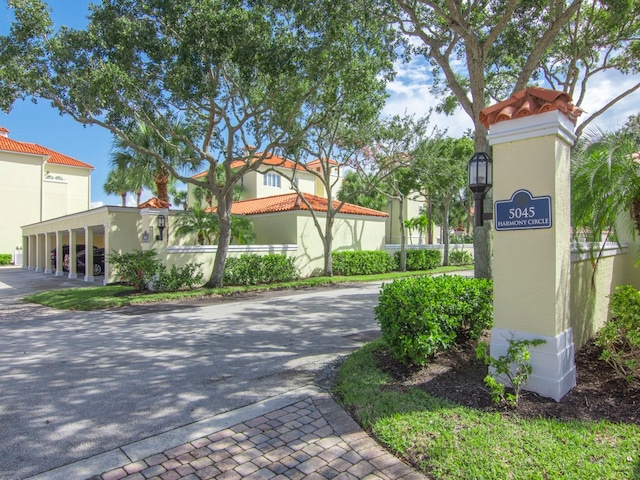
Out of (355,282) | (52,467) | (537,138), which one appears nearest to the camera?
(52,467)

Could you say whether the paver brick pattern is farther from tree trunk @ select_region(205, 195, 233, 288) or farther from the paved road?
tree trunk @ select_region(205, 195, 233, 288)

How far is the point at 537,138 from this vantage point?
4195 mm

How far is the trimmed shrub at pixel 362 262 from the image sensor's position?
2023 centimetres

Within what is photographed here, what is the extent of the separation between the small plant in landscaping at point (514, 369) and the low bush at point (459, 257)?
24.6 m

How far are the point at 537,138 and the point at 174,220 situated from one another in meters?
14.8

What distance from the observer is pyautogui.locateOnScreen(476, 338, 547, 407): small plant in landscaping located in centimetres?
386

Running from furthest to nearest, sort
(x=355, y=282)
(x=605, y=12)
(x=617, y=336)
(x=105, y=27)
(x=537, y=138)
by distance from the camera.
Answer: (x=355, y=282)
(x=105, y=27)
(x=605, y=12)
(x=617, y=336)
(x=537, y=138)

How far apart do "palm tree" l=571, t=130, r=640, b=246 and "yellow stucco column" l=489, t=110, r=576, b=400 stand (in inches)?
46.1

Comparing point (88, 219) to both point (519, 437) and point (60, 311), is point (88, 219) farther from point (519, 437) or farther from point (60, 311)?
point (519, 437)

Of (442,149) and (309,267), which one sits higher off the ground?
(442,149)

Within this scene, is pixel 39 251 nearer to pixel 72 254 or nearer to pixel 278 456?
pixel 72 254

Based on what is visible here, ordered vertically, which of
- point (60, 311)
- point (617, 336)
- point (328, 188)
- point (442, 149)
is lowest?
point (60, 311)

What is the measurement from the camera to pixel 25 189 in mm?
33625

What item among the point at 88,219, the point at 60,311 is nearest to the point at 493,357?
the point at 60,311
